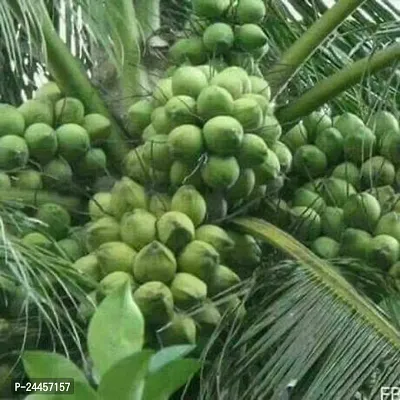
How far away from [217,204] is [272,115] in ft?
0.77

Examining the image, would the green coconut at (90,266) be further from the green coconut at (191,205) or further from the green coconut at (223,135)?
the green coconut at (223,135)

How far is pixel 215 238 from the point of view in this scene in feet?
8.97

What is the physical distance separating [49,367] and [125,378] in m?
0.16

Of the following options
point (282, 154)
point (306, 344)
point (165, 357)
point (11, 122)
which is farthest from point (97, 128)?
point (165, 357)

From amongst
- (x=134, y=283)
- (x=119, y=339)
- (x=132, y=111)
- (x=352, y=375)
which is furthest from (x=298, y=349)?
(x=132, y=111)

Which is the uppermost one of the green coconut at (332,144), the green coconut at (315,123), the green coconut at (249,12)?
the green coconut at (249,12)

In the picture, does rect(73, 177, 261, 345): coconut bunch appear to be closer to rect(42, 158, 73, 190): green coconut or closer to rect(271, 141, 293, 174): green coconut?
rect(42, 158, 73, 190): green coconut

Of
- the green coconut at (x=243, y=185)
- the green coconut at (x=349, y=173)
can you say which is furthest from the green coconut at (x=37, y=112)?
the green coconut at (x=349, y=173)

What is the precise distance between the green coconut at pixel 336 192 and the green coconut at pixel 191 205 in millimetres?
323

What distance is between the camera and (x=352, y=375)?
2412 mm

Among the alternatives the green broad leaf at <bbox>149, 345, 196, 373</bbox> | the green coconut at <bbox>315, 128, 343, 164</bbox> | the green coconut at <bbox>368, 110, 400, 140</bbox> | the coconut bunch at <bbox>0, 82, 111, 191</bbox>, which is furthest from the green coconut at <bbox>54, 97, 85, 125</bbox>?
the green broad leaf at <bbox>149, 345, 196, 373</bbox>

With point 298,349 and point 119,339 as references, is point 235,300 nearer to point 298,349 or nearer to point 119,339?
point 298,349

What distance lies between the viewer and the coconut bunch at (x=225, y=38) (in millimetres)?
2992

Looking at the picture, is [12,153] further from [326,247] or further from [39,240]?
[326,247]
